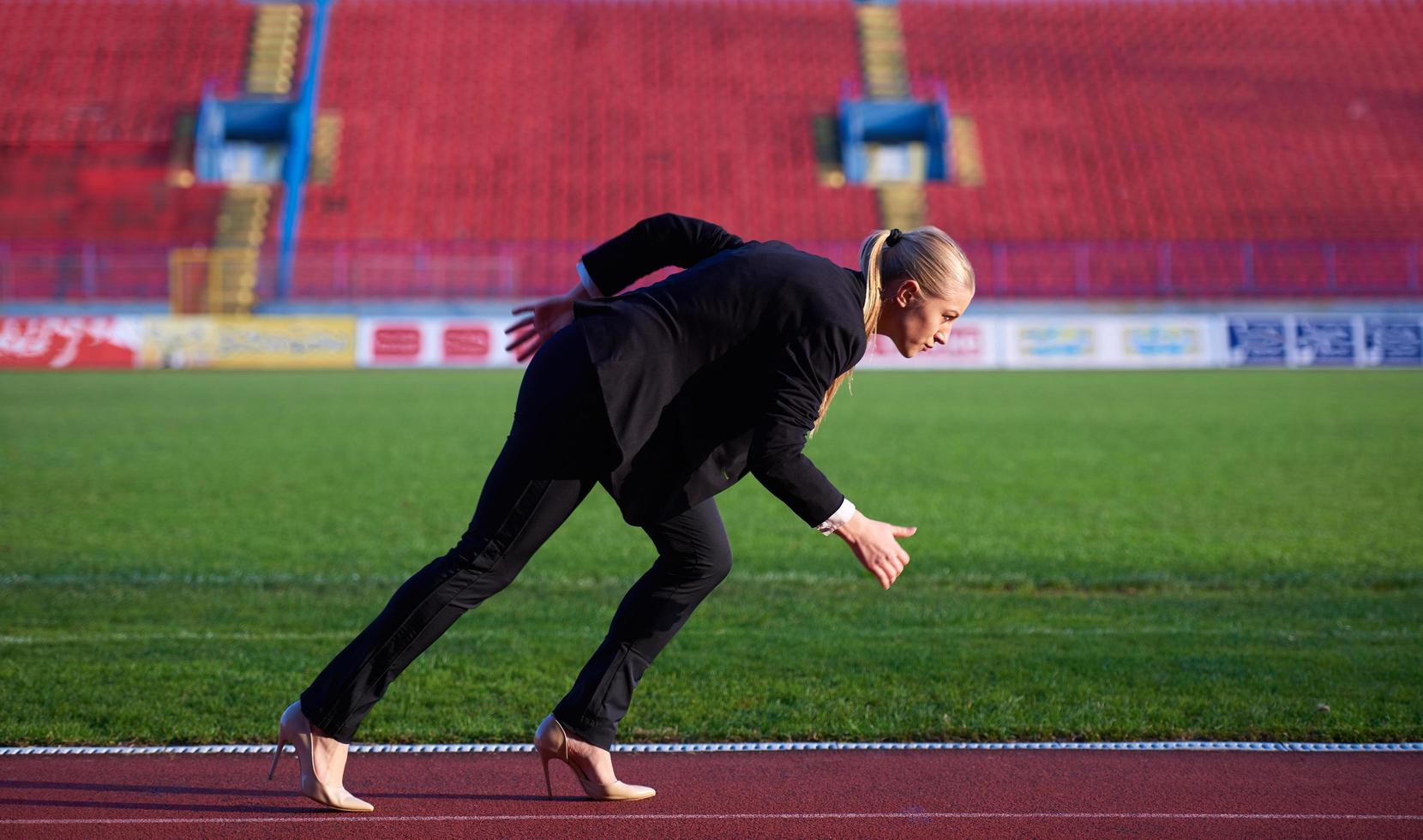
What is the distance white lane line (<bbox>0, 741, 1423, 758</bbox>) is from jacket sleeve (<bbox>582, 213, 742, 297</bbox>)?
5.93ft

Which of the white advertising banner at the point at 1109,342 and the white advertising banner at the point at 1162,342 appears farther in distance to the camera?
the white advertising banner at the point at 1162,342

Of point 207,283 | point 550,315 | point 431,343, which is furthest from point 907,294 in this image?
point 207,283

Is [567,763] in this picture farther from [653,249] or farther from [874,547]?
[653,249]

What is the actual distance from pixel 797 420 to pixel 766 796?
1529 mm

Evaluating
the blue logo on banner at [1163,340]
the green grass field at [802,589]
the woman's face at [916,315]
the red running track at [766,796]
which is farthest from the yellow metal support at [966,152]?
the woman's face at [916,315]

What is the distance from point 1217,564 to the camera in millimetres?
9070

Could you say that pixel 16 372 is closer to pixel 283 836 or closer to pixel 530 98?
pixel 530 98

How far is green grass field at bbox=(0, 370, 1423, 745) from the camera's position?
5344mm

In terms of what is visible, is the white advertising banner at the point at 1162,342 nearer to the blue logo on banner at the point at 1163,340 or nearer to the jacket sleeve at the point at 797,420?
the blue logo on banner at the point at 1163,340

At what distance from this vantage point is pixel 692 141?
4275 cm

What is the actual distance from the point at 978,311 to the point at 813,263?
30.8 metres

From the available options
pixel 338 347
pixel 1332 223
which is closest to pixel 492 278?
pixel 338 347

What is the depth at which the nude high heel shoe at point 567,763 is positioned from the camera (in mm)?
4180

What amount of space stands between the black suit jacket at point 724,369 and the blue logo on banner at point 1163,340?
29572 millimetres
